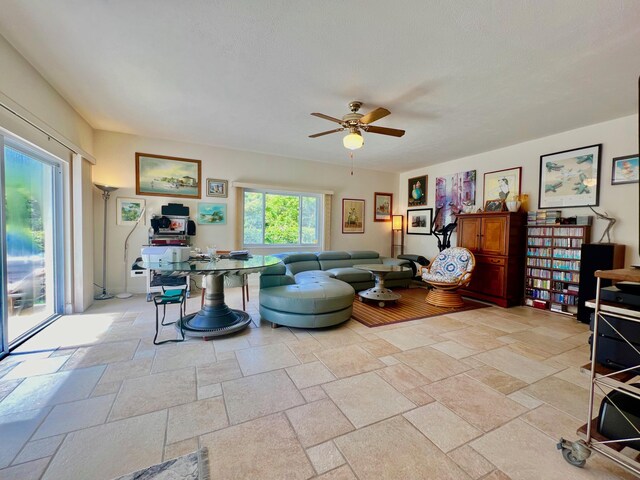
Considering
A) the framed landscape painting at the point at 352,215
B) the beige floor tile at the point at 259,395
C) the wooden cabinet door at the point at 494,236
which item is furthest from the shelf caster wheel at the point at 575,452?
the framed landscape painting at the point at 352,215

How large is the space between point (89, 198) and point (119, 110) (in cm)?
147

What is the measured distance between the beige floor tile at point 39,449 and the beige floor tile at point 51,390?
0.40 metres

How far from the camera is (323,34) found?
2.13 metres

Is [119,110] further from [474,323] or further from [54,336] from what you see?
[474,323]

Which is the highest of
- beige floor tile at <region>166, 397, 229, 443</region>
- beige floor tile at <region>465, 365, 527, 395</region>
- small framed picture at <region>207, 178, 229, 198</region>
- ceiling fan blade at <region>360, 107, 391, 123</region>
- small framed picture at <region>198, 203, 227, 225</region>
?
ceiling fan blade at <region>360, 107, 391, 123</region>

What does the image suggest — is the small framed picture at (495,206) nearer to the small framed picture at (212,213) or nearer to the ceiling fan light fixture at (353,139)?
the ceiling fan light fixture at (353,139)

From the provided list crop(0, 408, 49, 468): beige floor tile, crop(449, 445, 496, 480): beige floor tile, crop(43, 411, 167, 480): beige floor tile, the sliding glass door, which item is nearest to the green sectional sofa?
crop(43, 411, 167, 480): beige floor tile

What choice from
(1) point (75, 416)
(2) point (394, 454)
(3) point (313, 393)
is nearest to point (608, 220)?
(2) point (394, 454)

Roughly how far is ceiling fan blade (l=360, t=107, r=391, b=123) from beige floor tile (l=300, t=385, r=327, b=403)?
102 inches

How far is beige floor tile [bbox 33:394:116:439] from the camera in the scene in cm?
162

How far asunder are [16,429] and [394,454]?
2.24 metres

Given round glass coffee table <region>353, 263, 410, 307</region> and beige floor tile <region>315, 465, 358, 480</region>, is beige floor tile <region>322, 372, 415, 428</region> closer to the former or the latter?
beige floor tile <region>315, 465, 358, 480</region>

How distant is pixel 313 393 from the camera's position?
2018 mm

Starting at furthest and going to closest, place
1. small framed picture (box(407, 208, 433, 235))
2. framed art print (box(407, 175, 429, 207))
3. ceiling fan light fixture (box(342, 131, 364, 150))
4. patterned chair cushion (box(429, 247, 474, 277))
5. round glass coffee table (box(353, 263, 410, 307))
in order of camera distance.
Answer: framed art print (box(407, 175, 429, 207))
small framed picture (box(407, 208, 433, 235))
patterned chair cushion (box(429, 247, 474, 277))
round glass coffee table (box(353, 263, 410, 307))
ceiling fan light fixture (box(342, 131, 364, 150))
